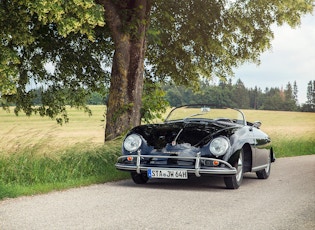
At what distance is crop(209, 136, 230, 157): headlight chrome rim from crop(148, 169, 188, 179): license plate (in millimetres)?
587

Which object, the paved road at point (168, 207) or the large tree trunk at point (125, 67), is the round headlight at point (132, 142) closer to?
the paved road at point (168, 207)

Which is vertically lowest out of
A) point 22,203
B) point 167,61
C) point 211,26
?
point 22,203

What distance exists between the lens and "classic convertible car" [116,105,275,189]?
8.95m

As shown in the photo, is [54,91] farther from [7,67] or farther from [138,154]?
[138,154]

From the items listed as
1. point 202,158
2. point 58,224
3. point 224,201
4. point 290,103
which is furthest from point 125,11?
point 290,103

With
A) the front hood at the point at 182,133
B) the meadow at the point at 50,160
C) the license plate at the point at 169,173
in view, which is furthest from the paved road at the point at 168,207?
the front hood at the point at 182,133

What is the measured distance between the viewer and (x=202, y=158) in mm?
8898

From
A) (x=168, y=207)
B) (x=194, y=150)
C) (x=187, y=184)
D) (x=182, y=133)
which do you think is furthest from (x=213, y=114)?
(x=168, y=207)

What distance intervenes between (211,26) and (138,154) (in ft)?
36.4

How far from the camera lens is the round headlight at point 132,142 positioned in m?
9.50

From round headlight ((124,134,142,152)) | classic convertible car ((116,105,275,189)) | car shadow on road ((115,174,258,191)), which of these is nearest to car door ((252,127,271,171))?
classic convertible car ((116,105,275,189))

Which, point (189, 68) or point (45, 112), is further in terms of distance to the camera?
point (189, 68)

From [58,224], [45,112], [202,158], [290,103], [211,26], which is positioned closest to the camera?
[58,224]

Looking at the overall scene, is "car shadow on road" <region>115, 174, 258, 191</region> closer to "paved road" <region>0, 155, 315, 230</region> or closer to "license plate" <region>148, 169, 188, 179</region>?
"paved road" <region>0, 155, 315, 230</region>
